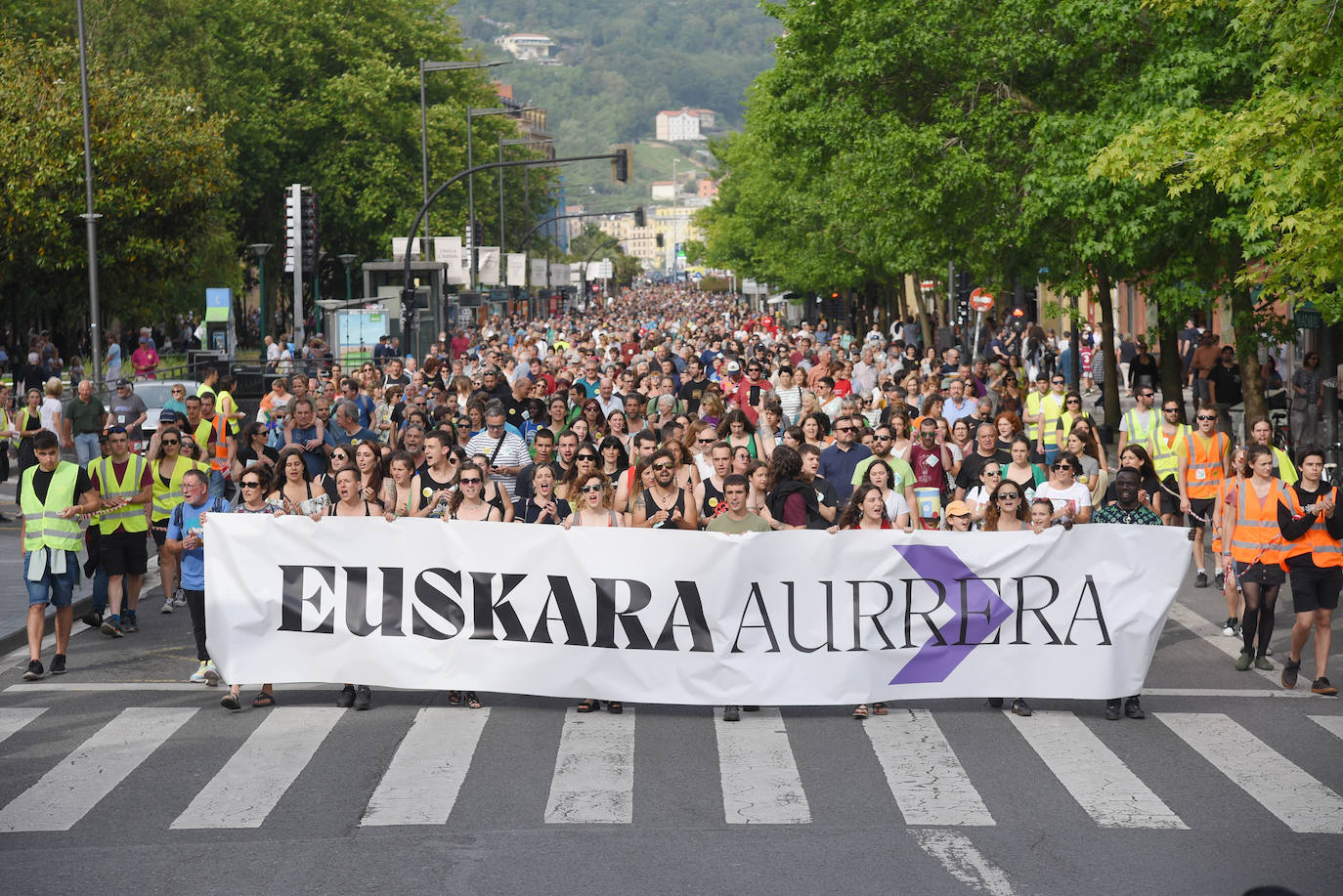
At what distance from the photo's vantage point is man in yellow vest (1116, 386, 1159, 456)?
642 inches

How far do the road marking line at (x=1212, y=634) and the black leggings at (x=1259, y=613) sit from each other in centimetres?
19

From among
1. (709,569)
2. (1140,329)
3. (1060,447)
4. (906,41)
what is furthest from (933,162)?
(1140,329)

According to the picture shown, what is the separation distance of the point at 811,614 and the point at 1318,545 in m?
3.56

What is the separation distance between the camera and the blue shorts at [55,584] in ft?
40.7

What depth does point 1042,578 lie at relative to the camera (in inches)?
436

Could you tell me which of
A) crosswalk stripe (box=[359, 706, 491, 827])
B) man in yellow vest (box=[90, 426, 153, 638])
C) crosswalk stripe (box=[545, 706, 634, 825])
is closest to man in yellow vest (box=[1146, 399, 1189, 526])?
crosswalk stripe (box=[545, 706, 634, 825])

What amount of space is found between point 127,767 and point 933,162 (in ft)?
66.1

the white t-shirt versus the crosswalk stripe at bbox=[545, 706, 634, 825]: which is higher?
the white t-shirt

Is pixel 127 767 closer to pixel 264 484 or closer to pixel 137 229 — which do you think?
pixel 264 484

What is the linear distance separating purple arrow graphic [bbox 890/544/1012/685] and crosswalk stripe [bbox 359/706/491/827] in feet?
8.96

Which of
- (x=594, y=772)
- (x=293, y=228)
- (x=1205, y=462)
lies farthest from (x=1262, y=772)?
(x=293, y=228)

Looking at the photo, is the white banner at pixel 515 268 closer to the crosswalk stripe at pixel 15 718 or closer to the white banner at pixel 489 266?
the white banner at pixel 489 266

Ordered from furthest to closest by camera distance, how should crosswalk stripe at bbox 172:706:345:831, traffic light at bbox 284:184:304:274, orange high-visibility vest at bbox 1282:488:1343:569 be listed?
traffic light at bbox 284:184:304:274 < orange high-visibility vest at bbox 1282:488:1343:569 < crosswalk stripe at bbox 172:706:345:831

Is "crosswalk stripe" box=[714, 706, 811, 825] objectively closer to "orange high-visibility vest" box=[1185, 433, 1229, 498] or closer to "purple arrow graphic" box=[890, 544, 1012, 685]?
"purple arrow graphic" box=[890, 544, 1012, 685]
